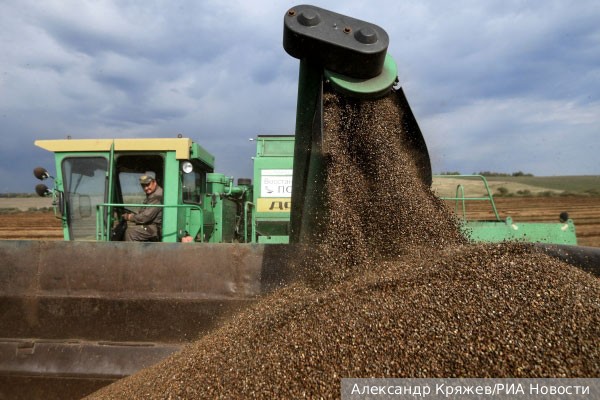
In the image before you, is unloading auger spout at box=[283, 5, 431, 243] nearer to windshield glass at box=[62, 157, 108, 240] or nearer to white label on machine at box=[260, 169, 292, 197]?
white label on machine at box=[260, 169, 292, 197]

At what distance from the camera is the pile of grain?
189 centimetres

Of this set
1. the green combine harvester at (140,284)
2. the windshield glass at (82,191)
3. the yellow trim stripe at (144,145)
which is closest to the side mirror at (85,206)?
the windshield glass at (82,191)

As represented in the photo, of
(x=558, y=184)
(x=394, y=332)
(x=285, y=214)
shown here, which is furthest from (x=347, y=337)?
(x=558, y=184)

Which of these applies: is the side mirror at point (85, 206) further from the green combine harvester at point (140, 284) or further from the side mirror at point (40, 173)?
the green combine harvester at point (140, 284)

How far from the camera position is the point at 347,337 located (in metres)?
2.09

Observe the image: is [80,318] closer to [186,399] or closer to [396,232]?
[186,399]

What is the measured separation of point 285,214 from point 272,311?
2.67m

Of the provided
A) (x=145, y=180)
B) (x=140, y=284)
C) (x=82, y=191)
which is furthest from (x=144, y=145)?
(x=140, y=284)

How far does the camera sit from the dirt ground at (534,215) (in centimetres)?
1523

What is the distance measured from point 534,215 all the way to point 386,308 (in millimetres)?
19441

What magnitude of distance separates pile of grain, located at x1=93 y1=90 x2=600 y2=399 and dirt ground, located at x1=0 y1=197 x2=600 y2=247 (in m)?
11.5

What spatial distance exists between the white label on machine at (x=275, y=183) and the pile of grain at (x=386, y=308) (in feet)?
7.70

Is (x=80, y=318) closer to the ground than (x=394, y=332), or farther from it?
closer to the ground

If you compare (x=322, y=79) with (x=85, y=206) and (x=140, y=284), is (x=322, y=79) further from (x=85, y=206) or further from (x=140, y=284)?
(x=85, y=206)
